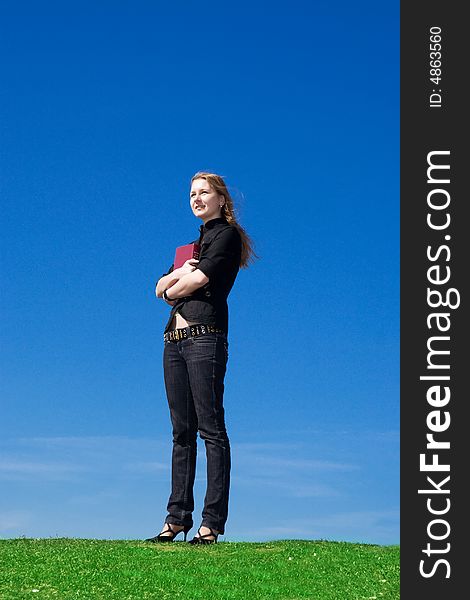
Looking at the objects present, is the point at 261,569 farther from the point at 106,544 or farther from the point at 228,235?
the point at 228,235

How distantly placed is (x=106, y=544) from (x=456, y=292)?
211 inches

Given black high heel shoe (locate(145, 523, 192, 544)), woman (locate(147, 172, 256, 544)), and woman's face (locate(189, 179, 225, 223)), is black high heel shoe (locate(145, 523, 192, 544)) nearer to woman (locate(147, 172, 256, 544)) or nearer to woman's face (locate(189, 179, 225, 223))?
woman (locate(147, 172, 256, 544))

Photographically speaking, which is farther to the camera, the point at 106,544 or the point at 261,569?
the point at 106,544

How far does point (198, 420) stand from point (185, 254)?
1.92m

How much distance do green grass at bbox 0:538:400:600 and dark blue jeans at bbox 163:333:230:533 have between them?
417mm

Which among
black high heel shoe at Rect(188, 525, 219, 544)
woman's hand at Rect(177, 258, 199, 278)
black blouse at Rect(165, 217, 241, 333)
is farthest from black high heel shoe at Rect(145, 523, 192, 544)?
woman's hand at Rect(177, 258, 199, 278)

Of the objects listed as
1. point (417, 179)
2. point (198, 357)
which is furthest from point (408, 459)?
point (198, 357)

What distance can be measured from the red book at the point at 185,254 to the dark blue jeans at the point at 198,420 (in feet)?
3.10

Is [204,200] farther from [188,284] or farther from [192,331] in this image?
[192,331]

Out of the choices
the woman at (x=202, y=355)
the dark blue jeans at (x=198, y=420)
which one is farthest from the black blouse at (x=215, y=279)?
the dark blue jeans at (x=198, y=420)

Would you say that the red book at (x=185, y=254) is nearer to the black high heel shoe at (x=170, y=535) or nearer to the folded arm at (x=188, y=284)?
the folded arm at (x=188, y=284)

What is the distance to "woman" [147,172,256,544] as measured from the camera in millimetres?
9844

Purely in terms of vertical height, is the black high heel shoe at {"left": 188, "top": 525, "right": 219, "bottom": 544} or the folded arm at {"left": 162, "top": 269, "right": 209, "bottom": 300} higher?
the folded arm at {"left": 162, "top": 269, "right": 209, "bottom": 300}

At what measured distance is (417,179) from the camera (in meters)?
7.52
